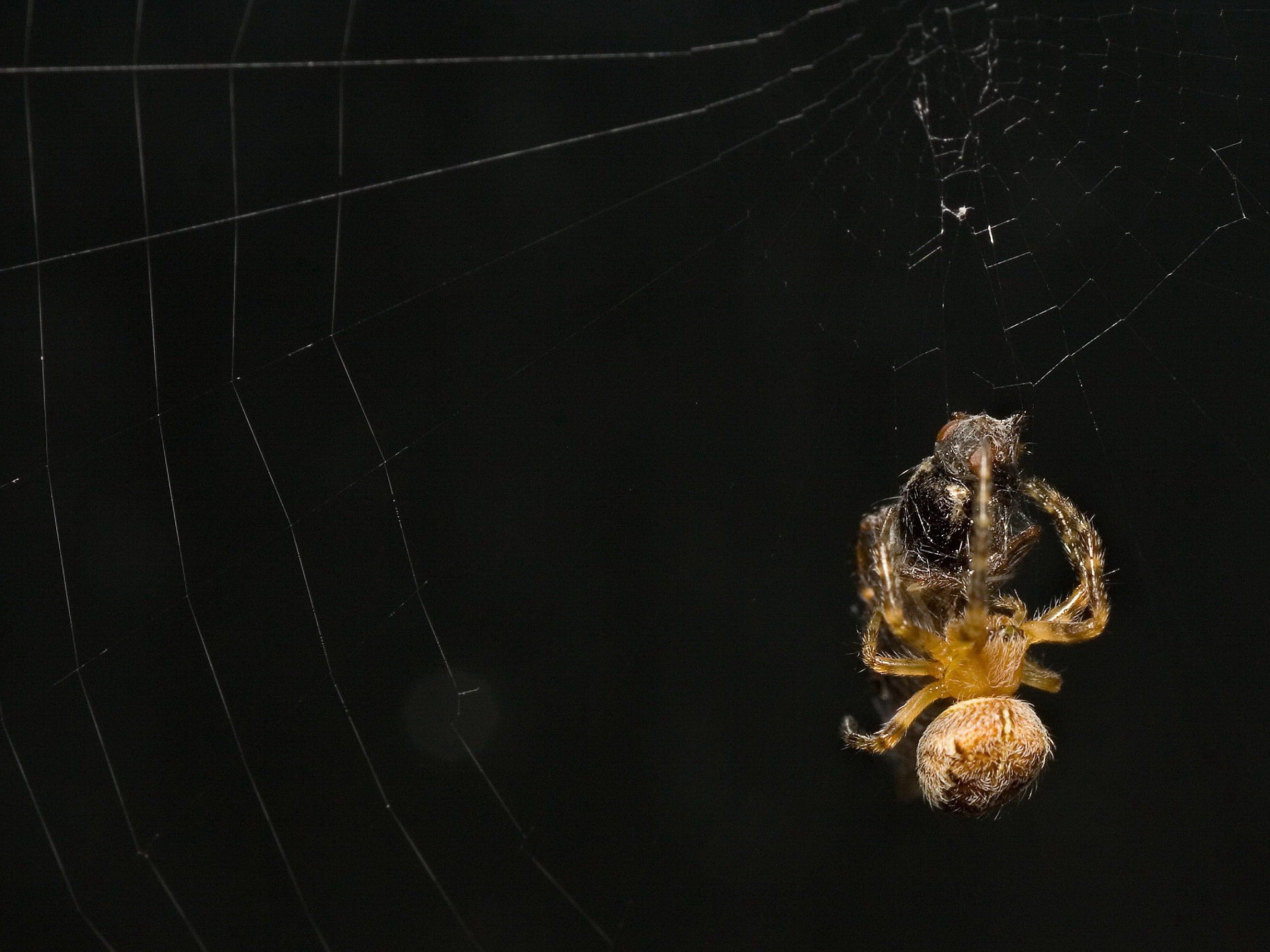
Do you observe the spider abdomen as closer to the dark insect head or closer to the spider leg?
the spider leg

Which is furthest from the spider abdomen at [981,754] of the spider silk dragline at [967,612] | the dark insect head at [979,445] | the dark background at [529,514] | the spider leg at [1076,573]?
the dark background at [529,514]

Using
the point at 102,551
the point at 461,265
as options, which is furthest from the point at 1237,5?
the point at 102,551

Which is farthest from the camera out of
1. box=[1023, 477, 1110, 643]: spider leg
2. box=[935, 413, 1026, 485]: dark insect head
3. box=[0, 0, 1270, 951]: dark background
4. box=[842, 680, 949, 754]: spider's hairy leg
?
box=[0, 0, 1270, 951]: dark background

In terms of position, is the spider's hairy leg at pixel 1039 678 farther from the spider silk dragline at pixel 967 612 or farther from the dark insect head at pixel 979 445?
the dark insect head at pixel 979 445

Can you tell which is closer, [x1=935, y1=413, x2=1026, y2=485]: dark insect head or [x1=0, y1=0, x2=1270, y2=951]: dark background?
[x1=935, y1=413, x2=1026, y2=485]: dark insect head

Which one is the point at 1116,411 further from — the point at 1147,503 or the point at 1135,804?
the point at 1135,804

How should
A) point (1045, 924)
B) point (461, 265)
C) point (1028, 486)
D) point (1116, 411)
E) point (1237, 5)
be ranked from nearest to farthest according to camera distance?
1. point (1028, 486)
2. point (1237, 5)
3. point (1116, 411)
4. point (461, 265)
5. point (1045, 924)

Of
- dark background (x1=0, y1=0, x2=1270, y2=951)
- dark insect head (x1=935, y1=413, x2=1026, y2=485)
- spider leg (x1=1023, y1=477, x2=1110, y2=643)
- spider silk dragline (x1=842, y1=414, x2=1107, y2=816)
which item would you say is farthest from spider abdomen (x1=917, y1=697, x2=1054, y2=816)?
dark background (x1=0, y1=0, x2=1270, y2=951)
